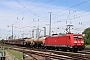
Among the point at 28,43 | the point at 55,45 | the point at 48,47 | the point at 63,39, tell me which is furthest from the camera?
the point at 28,43

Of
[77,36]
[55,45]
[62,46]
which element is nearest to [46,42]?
[55,45]

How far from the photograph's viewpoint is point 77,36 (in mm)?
33938

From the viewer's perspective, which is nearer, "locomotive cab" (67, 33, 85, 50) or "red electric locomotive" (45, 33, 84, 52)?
"locomotive cab" (67, 33, 85, 50)

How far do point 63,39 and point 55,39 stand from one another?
14.4 ft

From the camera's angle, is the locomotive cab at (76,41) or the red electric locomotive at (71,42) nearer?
the locomotive cab at (76,41)

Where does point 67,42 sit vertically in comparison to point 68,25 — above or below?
below

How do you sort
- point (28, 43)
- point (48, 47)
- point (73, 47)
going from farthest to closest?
point (28, 43), point (48, 47), point (73, 47)

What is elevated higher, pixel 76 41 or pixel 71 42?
pixel 76 41

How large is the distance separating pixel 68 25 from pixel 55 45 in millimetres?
5040

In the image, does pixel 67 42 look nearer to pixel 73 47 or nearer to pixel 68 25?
pixel 73 47

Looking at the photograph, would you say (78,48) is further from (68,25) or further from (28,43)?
(28,43)

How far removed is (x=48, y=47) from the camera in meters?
47.3

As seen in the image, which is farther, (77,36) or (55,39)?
(55,39)

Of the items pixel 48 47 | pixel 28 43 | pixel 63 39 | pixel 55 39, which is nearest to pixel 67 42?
pixel 63 39
